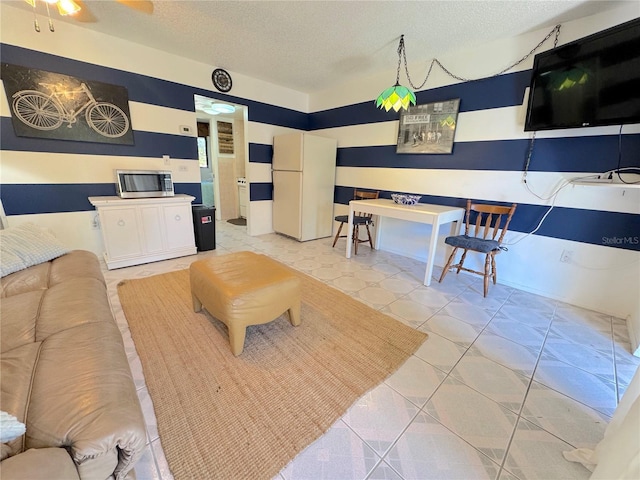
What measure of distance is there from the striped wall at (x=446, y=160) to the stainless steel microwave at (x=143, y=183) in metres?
0.36

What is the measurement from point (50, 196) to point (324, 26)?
3345 millimetres

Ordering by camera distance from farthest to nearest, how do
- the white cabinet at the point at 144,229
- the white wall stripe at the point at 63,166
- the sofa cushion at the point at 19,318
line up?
the white cabinet at the point at 144,229, the white wall stripe at the point at 63,166, the sofa cushion at the point at 19,318

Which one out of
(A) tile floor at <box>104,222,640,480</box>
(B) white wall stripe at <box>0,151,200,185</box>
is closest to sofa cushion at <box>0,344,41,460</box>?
(A) tile floor at <box>104,222,640,480</box>

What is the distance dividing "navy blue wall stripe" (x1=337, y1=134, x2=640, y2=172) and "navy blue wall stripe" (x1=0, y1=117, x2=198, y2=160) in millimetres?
2863

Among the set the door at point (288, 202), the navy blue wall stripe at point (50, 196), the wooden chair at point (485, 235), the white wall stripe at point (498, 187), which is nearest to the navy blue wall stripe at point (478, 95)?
the white wall stripe at point (498, 187)

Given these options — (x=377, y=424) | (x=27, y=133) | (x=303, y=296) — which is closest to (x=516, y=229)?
(x=303, y=296)

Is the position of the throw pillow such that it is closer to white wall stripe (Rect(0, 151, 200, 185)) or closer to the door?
white wall stripe (Rect(0, 151, 200, 185))

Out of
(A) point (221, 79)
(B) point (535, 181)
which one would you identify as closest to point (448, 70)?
(B) point (535, 181)

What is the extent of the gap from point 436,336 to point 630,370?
1.16 metres

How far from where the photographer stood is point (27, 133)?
2531 millimetres

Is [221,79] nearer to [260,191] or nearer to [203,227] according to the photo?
[260,191]

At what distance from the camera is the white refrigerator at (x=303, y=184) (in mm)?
3885

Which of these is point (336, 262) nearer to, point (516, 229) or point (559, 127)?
point (516, 229)

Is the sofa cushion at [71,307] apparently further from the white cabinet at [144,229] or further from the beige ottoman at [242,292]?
the white cabinet at [144,229]
